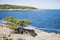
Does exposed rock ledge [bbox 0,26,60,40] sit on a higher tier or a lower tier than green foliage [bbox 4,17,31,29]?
lower

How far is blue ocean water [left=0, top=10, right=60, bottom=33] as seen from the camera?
2805 millimetres

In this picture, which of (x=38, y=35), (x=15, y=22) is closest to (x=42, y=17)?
(x=38, y=35)

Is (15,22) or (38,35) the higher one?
(15,22)

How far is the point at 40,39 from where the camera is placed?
2758 mm

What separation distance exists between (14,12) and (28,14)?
285 millimetres

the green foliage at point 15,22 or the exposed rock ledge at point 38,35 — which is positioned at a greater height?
the green foliage at point 15,22

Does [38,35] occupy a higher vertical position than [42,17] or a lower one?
lower

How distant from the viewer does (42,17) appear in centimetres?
287

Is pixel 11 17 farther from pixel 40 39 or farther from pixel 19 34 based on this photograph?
pixel 40 39

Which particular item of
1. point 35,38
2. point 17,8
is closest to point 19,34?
point 35,38

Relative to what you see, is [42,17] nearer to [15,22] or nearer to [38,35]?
[38,35]

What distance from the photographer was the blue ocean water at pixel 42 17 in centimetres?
280

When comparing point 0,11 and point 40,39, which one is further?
point 0,11

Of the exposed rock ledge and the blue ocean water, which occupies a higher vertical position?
the blue ocean water
